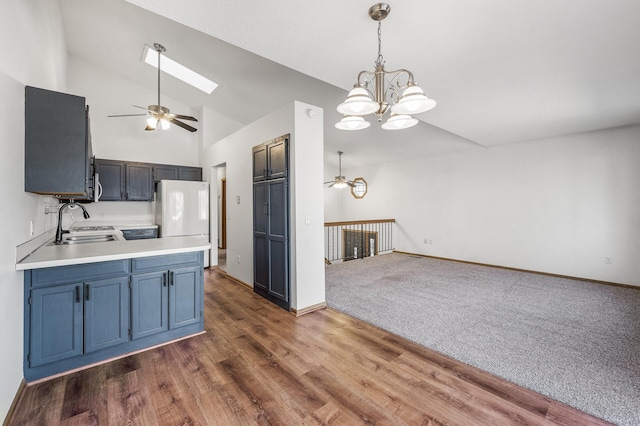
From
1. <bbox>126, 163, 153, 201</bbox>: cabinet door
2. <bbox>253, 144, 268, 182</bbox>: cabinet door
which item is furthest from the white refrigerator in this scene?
<bbox>253, 144, 268, 182</bbox>: cabinet door

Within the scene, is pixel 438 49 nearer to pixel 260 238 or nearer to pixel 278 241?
pixel 278 241

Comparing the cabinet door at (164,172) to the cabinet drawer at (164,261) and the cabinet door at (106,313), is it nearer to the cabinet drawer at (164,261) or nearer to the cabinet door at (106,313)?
the cabinet drawer at (164,261)

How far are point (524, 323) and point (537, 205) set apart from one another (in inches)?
120

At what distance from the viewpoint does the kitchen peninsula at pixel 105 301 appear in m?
1.95

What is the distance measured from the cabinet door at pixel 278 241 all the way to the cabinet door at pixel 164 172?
10.6ft

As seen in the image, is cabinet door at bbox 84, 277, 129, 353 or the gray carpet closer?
the gray carpet

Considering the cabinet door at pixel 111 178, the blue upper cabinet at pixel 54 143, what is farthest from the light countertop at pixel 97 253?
the cabinet door at pixel 111 178

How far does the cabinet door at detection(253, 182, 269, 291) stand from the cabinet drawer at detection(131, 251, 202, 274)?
1114 millimetres

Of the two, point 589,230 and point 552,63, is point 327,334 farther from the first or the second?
point 589,230

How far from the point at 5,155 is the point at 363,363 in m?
2.84

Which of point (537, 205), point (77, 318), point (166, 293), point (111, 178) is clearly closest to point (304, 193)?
point (166, 293)

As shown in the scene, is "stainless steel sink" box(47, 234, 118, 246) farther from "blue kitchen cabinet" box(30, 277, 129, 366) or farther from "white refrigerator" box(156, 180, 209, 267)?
"blue kitchen cabinet" box(30, 277, 129, 366)

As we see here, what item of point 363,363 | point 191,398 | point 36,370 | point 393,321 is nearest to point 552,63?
point 393,321

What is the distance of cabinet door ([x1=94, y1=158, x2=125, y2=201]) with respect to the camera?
5.02 m
